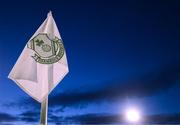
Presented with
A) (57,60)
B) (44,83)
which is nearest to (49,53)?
(57,60)

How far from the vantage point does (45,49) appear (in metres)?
4.67

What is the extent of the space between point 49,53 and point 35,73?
0.42 m

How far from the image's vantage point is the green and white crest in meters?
4.64

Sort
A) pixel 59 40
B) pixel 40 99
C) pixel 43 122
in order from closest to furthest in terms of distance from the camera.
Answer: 1. pixel 43 122
2. pixel 40 99
3. pixel 59 40

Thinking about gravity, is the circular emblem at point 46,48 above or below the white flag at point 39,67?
above

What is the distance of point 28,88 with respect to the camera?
470cm

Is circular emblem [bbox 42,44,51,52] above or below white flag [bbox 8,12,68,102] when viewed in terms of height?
above

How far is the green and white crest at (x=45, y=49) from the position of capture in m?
4.64

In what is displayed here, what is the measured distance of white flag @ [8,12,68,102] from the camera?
15.3ft

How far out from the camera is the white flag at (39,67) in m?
4.66

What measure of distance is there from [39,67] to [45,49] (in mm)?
318

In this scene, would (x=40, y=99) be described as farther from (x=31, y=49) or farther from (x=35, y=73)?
(x=31, y=49)

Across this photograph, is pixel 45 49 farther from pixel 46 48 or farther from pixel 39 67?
pixel 39 67

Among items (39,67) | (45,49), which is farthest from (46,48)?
(39,67)
